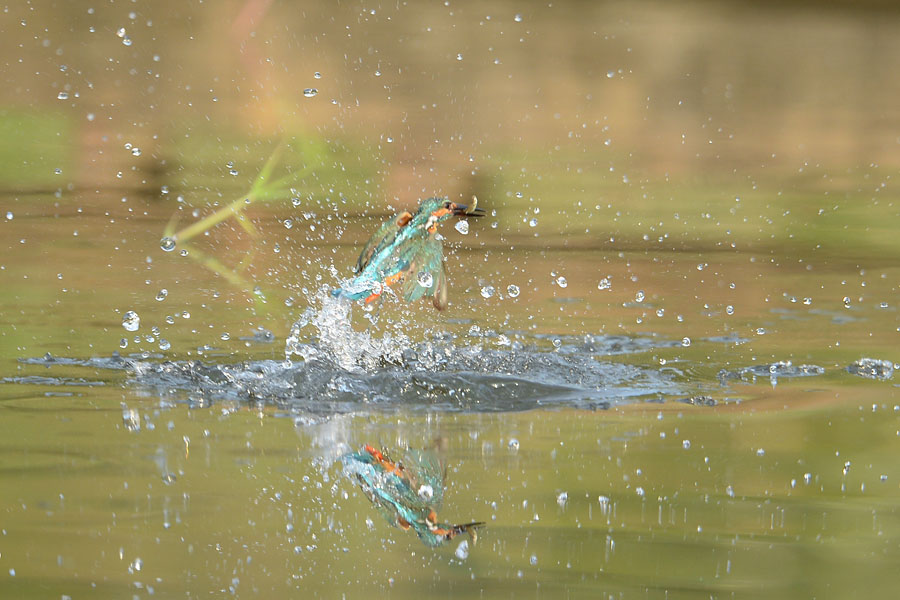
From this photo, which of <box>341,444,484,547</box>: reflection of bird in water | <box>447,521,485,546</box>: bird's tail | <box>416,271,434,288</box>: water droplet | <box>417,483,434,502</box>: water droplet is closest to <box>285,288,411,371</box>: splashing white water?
<box>416,271,434,288</box>: water droplet

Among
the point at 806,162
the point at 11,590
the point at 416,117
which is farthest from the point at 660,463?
the point at 806,162

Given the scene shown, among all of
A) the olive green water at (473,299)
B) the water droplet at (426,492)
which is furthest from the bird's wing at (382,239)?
the water droplet at (426,492)

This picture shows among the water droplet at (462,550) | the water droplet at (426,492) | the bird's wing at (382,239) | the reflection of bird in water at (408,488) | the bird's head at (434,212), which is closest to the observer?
the water droplet at (462,550)

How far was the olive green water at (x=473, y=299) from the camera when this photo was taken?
2.45 m

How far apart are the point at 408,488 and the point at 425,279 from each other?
1.28 m

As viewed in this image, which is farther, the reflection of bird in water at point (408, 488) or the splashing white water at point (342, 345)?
the splashing white water at point (342, 345)

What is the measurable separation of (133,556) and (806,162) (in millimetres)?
7402

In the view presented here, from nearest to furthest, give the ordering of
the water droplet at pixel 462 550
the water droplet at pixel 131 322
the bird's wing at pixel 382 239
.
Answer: the water droplet at pixel 462 550 < the bird's wing at pixel 382 239 < the water droplet at pixel 131 322

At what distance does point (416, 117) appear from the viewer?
8.45m

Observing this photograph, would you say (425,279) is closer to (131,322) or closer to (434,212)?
(434,212)

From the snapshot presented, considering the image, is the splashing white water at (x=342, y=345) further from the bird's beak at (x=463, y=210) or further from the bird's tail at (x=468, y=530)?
the bird's tail at (x=468, y=530)

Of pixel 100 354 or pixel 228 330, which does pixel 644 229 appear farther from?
pixel 100 354

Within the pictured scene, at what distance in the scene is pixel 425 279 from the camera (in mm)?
3945

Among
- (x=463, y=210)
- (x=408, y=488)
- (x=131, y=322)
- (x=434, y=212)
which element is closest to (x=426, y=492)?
(x=408, y=488)
